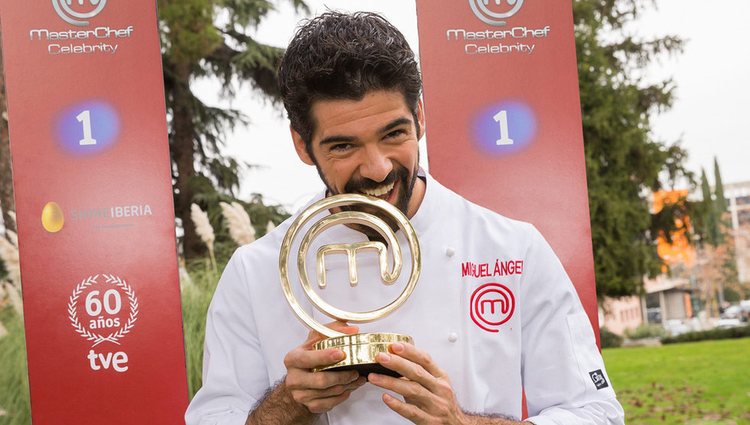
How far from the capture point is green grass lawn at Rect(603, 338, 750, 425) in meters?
7.73

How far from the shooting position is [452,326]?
5.80 feet

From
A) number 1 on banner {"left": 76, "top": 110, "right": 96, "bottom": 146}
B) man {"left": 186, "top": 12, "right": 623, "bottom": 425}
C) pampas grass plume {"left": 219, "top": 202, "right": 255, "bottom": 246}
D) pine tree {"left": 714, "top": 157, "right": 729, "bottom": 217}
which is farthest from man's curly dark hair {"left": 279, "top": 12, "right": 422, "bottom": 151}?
pine tree {"left": 714, "top": 157, "right": 729, "bottom": 217}

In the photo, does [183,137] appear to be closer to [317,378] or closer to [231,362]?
[231,362]

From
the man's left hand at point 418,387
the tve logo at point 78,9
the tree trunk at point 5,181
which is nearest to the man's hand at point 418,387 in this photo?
the man's left hand at point 418,387

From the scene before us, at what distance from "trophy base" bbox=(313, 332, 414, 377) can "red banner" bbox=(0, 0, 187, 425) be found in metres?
2.29

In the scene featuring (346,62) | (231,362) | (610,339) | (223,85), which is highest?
(223,85)

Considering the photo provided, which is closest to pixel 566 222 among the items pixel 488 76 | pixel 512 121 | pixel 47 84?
pixel 512 121

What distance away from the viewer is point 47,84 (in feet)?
11.4

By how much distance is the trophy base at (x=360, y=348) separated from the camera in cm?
134

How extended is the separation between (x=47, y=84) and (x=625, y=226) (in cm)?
829

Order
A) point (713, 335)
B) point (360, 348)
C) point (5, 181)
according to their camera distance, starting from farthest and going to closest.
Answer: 1. point (713, 335)
2. point (5, 181)
3. point (360, 348)

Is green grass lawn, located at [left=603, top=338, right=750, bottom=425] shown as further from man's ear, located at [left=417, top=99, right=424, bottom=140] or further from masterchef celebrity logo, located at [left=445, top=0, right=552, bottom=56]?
man's ear, located at [left=417, top=99, right=424, bottom=140]

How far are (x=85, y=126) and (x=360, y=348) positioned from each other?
2528 millimetres

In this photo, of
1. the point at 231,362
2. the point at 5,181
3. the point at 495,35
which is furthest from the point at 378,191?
the point at 5,181
